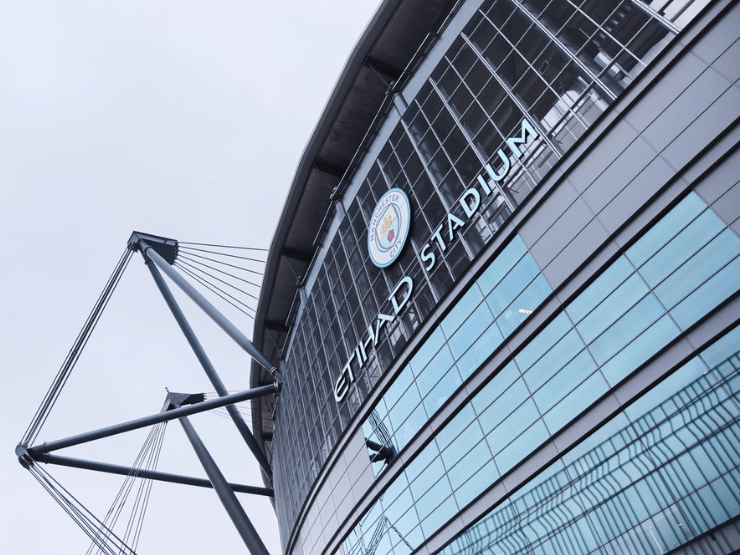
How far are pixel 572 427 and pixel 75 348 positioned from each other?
39.6 m

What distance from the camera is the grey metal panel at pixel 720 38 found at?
17188mm

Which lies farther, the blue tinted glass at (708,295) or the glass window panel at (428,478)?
the glass window panel at (428,478)

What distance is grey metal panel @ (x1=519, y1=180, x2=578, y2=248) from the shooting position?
20656 mm

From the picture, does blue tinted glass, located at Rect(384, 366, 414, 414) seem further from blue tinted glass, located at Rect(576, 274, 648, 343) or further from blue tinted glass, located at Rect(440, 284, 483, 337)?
Answer: blue tinted glass, located at Rect(576, 274, 648, 343)

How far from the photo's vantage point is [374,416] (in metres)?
28.7

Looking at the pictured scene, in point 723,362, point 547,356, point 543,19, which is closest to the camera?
point 723,362

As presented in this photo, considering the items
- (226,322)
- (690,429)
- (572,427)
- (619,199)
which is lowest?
(690,429)

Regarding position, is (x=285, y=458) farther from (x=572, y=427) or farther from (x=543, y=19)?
(x=543, y=19)

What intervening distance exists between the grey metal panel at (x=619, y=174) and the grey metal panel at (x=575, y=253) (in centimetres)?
63

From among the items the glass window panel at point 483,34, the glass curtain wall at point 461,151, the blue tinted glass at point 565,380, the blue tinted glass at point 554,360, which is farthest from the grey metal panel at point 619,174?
the glass window panel at point 483,34

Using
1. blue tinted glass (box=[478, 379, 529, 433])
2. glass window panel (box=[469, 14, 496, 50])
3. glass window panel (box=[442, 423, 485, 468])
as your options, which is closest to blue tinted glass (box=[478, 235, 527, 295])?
blue tinted glass (box=[478, 379, 529, 433])

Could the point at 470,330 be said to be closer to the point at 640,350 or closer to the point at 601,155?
the point at 640,350

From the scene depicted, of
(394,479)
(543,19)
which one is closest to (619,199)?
(543,19)

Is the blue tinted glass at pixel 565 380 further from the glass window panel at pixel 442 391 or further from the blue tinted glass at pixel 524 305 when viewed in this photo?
the glass window panel at pixel 442 391
